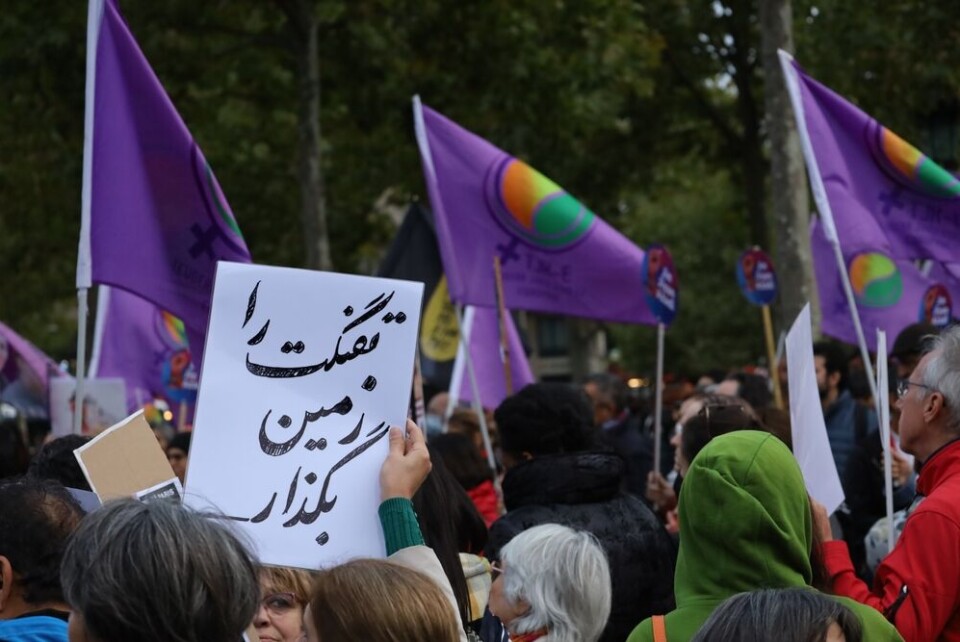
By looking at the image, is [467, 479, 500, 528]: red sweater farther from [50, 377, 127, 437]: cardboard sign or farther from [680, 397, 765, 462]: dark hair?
[50, 377, 127, 437]: cardboard sign

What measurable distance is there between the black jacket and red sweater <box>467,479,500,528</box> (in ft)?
5.11

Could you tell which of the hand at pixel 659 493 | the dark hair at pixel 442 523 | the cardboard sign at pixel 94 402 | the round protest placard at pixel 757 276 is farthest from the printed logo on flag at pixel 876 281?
the dark hair at pixel 442 523

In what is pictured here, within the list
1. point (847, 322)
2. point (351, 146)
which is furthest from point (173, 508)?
point (351, 146)

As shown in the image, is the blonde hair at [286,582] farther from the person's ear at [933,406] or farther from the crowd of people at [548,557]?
the person's ear at [933,406]

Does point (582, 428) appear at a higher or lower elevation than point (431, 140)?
lower

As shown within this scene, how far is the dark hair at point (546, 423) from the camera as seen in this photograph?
220 inches

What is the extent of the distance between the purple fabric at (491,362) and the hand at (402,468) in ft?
24.0

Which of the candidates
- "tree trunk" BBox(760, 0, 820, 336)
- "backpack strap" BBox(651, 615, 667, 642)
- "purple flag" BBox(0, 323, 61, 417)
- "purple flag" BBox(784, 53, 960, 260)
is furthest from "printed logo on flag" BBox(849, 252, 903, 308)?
"backpack strap" BBox(651, 615, 667, 642)

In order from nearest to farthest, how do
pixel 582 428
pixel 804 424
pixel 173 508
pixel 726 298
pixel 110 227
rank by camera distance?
pixel 173 508
pixel 804 424
pixel 582 428
pixel 110 227
pixel 726 298

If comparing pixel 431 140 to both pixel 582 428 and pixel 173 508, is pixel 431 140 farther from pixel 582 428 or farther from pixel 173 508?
pixel 173 508

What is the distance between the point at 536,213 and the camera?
961 cm

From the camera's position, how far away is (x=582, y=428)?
5641mm

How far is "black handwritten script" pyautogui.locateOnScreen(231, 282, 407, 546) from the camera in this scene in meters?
3.75

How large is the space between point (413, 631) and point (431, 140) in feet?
23.2
